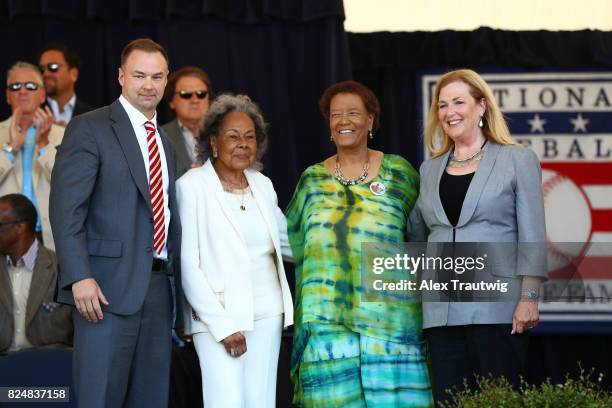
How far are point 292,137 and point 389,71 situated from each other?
773 mm

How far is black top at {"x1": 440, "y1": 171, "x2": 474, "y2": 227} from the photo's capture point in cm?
518

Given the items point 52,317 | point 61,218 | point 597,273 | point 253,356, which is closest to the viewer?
point 61,218

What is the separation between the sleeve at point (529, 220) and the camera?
5.05 m

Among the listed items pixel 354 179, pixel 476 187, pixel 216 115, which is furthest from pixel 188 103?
pixel 476 187

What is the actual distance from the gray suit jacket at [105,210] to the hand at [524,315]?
1611 millimetres

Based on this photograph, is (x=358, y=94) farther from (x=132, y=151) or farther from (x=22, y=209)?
(x=22, y=209)

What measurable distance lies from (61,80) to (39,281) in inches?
60.3

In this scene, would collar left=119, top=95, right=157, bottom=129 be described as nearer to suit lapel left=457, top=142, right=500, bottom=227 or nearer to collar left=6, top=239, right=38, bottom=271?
suit lapel left=457, top=142, right=500, bottom=227

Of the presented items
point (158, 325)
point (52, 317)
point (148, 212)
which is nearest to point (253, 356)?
point (158, 325)

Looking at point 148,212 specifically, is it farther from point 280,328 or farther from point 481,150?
point 481,150

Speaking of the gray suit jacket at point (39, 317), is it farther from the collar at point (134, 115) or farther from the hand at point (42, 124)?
the collar at point (134, 115)

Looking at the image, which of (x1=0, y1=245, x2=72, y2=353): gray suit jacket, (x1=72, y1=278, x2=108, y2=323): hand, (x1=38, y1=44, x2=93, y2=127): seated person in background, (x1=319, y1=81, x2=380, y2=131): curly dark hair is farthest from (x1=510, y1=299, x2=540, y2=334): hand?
(x1=38, y1=44, x2=93, y2=127): seated person in background

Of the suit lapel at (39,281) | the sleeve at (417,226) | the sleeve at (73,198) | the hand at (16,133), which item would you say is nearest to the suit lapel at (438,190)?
the sleeve at (417,226)

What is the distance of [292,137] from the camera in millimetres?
7406
